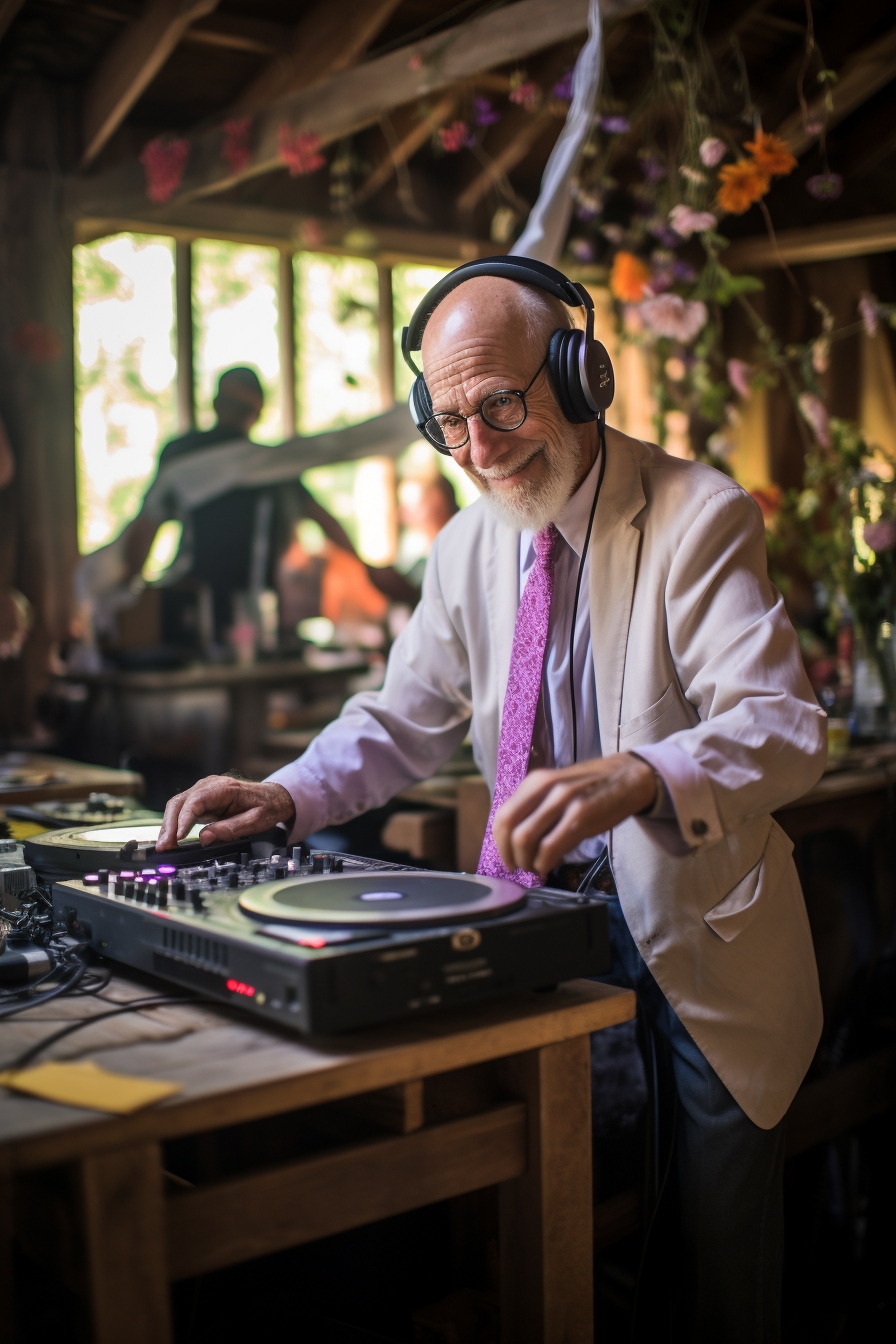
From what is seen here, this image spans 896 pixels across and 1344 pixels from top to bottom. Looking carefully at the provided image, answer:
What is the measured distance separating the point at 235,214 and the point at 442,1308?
4.98 metres

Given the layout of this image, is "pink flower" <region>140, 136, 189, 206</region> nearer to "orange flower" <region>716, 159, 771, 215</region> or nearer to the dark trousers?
"orange flower" <region>716, 159, 771, 215</region>

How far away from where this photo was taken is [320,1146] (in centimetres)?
148

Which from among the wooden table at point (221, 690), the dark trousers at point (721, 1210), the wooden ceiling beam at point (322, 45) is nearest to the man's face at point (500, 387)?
the dark trousers at point (721, 1210)

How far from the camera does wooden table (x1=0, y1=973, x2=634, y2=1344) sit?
2.44 ft

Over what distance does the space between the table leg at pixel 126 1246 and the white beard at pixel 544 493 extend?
88 cm

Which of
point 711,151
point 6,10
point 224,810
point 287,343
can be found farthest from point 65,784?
point 287,343

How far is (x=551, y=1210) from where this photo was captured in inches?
38.4

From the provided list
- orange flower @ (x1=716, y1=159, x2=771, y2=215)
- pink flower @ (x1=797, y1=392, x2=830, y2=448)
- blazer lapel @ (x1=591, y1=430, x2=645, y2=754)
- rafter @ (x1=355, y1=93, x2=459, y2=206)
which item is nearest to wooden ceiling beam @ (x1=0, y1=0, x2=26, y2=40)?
rafter @ (x1=355, y1=93, x2=459, y2=206)

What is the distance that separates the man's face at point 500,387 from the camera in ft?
4.36

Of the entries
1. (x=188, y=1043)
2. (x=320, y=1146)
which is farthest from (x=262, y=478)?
(x=188, y=1043)

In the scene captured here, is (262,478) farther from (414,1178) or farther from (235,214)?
(414,1178)

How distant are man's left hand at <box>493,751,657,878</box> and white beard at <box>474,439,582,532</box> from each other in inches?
20.9

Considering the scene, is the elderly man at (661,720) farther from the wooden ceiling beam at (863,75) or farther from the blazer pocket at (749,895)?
the wooden ceiling beam at (863,75)

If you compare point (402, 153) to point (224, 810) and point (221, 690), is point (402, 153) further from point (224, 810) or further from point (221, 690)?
point (224, 810)
